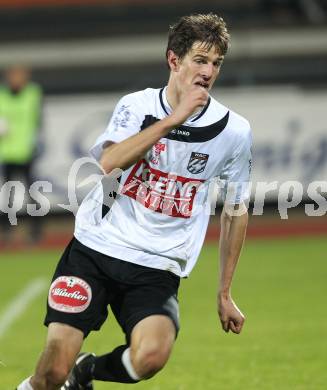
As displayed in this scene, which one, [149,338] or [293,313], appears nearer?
[149,338]

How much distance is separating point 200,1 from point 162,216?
16439 mm

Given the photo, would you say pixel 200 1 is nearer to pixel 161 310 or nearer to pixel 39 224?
pixel 39 224

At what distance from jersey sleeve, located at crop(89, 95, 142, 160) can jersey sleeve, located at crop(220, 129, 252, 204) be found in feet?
1.83

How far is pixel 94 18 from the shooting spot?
2172 cm

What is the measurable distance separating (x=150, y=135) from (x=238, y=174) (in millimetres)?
867

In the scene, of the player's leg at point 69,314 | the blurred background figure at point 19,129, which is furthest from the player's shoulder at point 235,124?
the blurred background figure at point 19,129

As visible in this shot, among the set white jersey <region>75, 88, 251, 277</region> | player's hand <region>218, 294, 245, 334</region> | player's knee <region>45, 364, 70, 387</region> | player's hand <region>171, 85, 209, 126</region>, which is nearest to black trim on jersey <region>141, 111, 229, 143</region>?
white jersey <region>75, 88, 251, 277</region>

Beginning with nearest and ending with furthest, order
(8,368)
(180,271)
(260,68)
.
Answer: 1. (180,271)
2. (8,368)
3. (260,68)

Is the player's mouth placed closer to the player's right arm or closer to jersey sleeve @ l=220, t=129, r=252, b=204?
the player's right arm

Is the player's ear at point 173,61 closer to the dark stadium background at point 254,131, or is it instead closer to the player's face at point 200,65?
the player's face at point 200,65

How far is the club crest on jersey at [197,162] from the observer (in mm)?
5438

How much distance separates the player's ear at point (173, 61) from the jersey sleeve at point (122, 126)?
0.26 metres

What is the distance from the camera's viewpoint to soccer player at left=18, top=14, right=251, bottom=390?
17.1 feet

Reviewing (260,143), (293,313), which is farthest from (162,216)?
(260,143)
